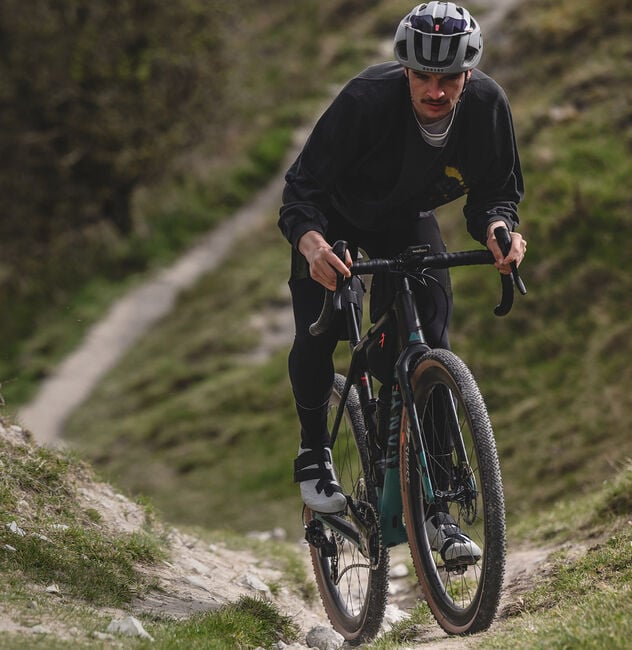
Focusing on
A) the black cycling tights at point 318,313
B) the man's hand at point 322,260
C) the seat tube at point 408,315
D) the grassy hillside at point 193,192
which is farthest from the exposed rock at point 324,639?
the grassy hillside at point 193,192

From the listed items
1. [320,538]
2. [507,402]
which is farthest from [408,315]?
[507,402]

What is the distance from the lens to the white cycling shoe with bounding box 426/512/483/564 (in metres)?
4.43

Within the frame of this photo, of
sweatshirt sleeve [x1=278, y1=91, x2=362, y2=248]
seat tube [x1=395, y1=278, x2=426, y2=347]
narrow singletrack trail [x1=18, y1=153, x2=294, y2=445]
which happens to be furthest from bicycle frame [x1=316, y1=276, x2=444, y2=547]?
narrow singletrack trail [x1=18, y1=153, x2=294, y2=445]

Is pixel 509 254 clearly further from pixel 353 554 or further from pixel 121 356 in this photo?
pixel 121 356

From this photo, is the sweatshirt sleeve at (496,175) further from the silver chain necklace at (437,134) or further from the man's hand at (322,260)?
the man's hand at (322,260)

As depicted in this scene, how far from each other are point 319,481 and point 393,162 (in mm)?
1649

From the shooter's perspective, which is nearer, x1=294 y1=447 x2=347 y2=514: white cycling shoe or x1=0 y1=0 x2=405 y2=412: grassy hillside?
x1=294 y1=447 x2=347 y2=514: white cycling shoe

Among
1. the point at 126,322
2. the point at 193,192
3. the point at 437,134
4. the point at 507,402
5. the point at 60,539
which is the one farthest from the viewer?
the point at 193,192

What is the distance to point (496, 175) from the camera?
5.03 metres

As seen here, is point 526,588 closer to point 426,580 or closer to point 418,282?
point 426,580

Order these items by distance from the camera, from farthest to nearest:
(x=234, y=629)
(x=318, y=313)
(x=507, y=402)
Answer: (x=507, y=402), (x=318, y=313), (x=234, y=629)

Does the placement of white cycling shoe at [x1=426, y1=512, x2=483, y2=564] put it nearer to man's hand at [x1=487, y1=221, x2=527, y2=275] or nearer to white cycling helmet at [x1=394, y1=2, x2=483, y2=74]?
man's hand at [x1=487, y1=221, x2=527, y2=275]

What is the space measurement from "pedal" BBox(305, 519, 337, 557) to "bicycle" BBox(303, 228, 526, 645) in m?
0.05

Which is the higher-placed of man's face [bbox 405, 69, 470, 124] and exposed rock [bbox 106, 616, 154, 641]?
man's face [bbox 405, 69, 470, 124]
